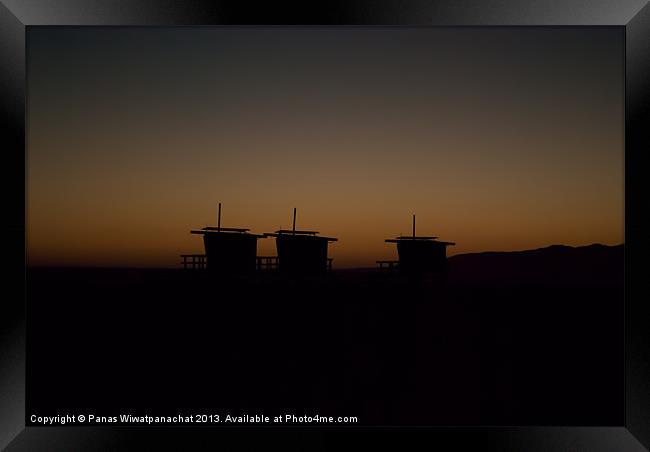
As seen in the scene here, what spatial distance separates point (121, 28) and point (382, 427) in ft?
6.99

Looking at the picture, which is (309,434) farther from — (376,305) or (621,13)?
(621,13)

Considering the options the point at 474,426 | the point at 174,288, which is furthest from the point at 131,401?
the point at 474,426

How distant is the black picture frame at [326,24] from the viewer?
270cm

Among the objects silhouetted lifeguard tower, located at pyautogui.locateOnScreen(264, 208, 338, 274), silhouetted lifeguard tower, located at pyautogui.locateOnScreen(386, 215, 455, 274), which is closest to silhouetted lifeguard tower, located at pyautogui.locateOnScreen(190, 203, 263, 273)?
silhouetted lifeguard tower, located at pyautogui.locateOnScreen(264, 208, 338, 274)

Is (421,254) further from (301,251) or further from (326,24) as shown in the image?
(326,24)

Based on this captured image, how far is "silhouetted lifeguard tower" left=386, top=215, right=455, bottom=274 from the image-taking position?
126 inches

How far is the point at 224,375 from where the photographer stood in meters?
2.94

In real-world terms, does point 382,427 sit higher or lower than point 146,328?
lower

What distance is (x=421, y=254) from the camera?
3.23 meters

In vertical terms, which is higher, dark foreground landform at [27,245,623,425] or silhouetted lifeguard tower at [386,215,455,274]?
silhouetted lifeguard tower at [386,215,455,274]

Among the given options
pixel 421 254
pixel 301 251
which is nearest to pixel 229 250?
pixel 301 251

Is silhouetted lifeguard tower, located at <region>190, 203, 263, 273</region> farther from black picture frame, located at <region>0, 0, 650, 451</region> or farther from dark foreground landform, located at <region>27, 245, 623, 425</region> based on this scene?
black picture frame, located at <region>0, 0, 650, 451</region>

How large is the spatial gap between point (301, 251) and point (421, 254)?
609mm

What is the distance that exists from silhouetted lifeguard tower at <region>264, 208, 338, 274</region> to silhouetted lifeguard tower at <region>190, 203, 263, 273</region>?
0.15 meters
